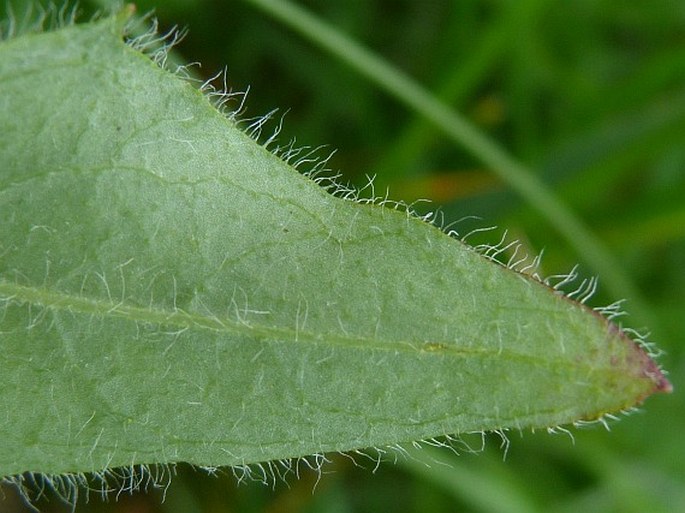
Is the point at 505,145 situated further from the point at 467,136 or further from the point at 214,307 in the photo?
the point at 214,307

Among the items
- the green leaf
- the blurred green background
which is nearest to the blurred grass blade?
the blurred green background

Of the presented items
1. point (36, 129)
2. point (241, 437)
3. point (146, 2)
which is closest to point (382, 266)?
point (241, 437)

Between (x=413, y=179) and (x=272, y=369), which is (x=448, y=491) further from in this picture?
(x=272, y=369)

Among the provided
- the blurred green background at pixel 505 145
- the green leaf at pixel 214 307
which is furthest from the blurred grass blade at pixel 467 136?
the green leaf at pixel 214 307

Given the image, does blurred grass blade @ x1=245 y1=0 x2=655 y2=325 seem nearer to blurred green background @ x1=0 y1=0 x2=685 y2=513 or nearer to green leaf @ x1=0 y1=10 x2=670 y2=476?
blurred green background @ x1=0 y1=0 x2=685 y2=513

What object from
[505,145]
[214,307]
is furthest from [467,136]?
[214,307]

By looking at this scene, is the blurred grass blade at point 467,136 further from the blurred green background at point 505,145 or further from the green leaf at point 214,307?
the green leaf at point 214,307
